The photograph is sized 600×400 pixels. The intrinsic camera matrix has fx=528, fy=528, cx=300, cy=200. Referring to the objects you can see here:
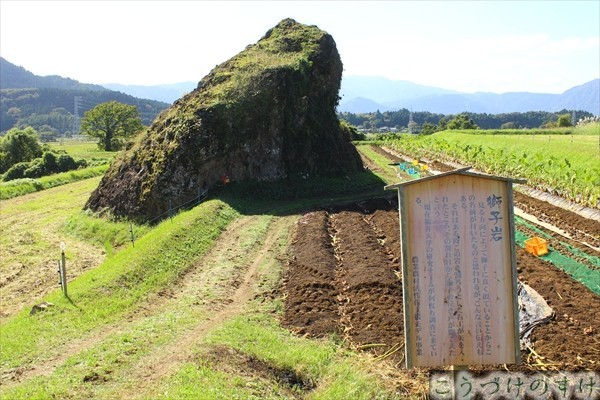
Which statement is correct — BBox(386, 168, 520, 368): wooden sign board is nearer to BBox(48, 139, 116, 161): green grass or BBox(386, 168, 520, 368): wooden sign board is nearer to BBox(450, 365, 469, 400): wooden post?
BBox(450, 365, 469, 400): wooden post

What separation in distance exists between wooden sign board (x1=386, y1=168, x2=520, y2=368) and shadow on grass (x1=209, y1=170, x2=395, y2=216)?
52.7ft

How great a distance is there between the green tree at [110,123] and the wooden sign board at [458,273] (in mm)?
72256

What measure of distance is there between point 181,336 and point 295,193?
1683cm

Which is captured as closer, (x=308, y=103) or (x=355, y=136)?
(x=308, y=103)

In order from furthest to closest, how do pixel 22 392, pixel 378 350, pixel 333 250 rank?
1. pixel 333 250
2. pixel 378 350
3. pixel 22 392

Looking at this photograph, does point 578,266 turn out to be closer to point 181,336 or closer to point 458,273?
point 458,273

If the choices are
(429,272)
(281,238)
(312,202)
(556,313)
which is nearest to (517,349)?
(429,272)

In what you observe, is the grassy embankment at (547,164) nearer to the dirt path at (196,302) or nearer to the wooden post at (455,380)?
the dirt path at (196,302)

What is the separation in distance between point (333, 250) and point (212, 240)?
4.56 metres

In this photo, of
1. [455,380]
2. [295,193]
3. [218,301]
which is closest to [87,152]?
[295,193]

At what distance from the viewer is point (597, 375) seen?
8.52 metres

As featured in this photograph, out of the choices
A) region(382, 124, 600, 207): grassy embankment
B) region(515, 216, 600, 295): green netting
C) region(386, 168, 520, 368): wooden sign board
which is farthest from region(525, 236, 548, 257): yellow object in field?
region(386, 168, 520, 368): wooden sign board

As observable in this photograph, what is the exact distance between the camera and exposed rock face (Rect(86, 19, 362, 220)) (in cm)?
2522

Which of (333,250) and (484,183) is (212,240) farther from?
(484,183)
